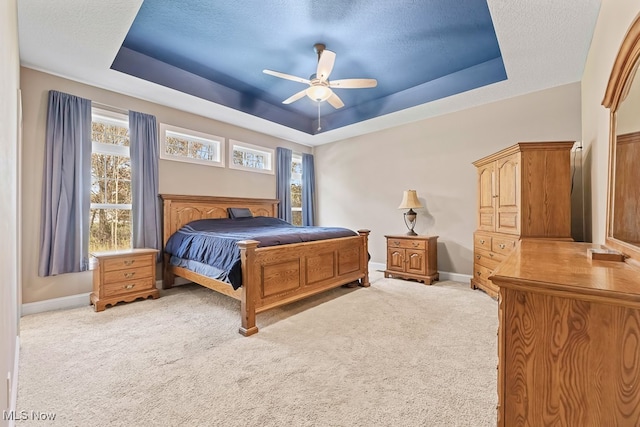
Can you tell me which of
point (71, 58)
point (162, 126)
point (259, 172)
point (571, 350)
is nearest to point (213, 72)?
point (162, 126)

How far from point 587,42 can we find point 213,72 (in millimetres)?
4147

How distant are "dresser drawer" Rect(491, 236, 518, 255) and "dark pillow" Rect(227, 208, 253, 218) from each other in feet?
11.9

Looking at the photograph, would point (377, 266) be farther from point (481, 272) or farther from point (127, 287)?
point (127, 287)

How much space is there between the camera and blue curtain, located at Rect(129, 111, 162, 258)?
12.0ft

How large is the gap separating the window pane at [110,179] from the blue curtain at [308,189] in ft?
10.7

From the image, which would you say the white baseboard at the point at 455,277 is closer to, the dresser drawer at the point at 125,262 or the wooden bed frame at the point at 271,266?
the wooden bed frame at the point at 271,266

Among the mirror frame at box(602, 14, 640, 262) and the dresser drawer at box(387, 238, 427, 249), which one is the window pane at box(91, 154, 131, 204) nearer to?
the dresser drawer at box(387, 238, 427, 249)

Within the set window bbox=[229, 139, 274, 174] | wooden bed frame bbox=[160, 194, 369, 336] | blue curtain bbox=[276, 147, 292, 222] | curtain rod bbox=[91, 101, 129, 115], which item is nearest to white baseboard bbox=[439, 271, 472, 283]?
wooden bed frame bbox=[160, 194, 369, 336]

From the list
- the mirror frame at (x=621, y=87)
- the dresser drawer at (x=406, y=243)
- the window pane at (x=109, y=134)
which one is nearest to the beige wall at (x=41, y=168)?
the window pane at (x=109, y=134)

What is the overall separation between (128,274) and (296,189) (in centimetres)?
363

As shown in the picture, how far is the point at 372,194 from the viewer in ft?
17.6

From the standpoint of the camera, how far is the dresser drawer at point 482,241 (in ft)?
11.3

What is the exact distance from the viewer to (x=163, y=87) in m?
3.48

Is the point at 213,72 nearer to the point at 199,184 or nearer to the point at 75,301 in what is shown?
the point at 199,184
